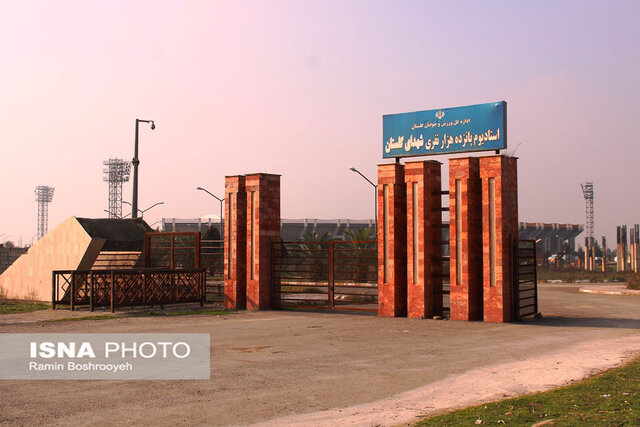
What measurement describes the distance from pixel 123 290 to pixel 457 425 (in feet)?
62.4

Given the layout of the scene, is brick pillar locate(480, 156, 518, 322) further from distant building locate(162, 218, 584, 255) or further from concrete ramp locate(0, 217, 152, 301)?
distant building locate(162, 218, 584, 255)

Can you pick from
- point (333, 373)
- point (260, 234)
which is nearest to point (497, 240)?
point (260, 234)

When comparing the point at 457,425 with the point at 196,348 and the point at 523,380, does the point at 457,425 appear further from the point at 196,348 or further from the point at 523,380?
the point at 196,348

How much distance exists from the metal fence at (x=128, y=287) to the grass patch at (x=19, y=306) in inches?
29.0

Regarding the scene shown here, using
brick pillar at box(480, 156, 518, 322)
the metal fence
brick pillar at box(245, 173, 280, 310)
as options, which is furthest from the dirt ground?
brick pillar at box(245, 173, 280, 310)

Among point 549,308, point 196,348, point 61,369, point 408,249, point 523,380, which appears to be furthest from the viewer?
point 549,308

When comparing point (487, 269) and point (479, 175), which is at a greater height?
point (479, 175)

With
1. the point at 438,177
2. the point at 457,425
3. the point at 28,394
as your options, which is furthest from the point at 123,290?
the point at 457,425

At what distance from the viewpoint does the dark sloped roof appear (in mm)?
28656

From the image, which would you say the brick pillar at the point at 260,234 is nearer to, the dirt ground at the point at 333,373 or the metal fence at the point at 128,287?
the metal fence at the point at 128,287

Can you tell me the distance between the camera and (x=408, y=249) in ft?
71.7

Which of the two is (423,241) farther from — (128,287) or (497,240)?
(128,287)

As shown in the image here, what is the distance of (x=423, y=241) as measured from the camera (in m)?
21.5

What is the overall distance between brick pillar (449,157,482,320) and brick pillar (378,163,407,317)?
1.98 m
